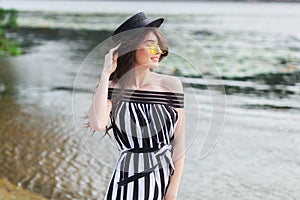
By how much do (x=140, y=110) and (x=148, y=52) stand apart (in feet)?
0.73

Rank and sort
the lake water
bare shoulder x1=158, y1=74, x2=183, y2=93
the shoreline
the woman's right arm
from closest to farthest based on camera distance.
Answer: the woman's right arm < bare shoulder x1=158, y1=74, x2=183, y2=93 < the lake water < the shoreline

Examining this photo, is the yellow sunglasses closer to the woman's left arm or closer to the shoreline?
the woman's left arm

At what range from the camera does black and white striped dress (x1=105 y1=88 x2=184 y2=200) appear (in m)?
2.31

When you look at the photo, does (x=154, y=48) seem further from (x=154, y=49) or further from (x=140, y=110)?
(x=140, y=110)

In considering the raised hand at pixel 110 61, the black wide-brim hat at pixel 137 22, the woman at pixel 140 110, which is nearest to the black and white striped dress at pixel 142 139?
the woman at pixel 140 110

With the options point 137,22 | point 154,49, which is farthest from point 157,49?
point 137,22

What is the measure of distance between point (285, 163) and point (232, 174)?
77 cm

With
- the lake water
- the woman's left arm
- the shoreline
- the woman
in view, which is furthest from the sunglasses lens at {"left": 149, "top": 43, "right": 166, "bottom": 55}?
the shoreline

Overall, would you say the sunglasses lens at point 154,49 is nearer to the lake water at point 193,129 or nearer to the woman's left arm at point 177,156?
the lake water at point 193,129

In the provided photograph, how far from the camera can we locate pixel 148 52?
2316 millimetres

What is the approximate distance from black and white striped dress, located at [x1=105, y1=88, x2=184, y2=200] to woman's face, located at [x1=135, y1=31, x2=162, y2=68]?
0.12m

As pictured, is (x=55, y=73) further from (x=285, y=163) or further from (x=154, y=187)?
(x=154, y=187)

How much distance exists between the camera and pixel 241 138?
7.55m

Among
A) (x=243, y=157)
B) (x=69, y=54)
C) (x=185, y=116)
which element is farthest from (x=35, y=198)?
(x=69, y=54)
